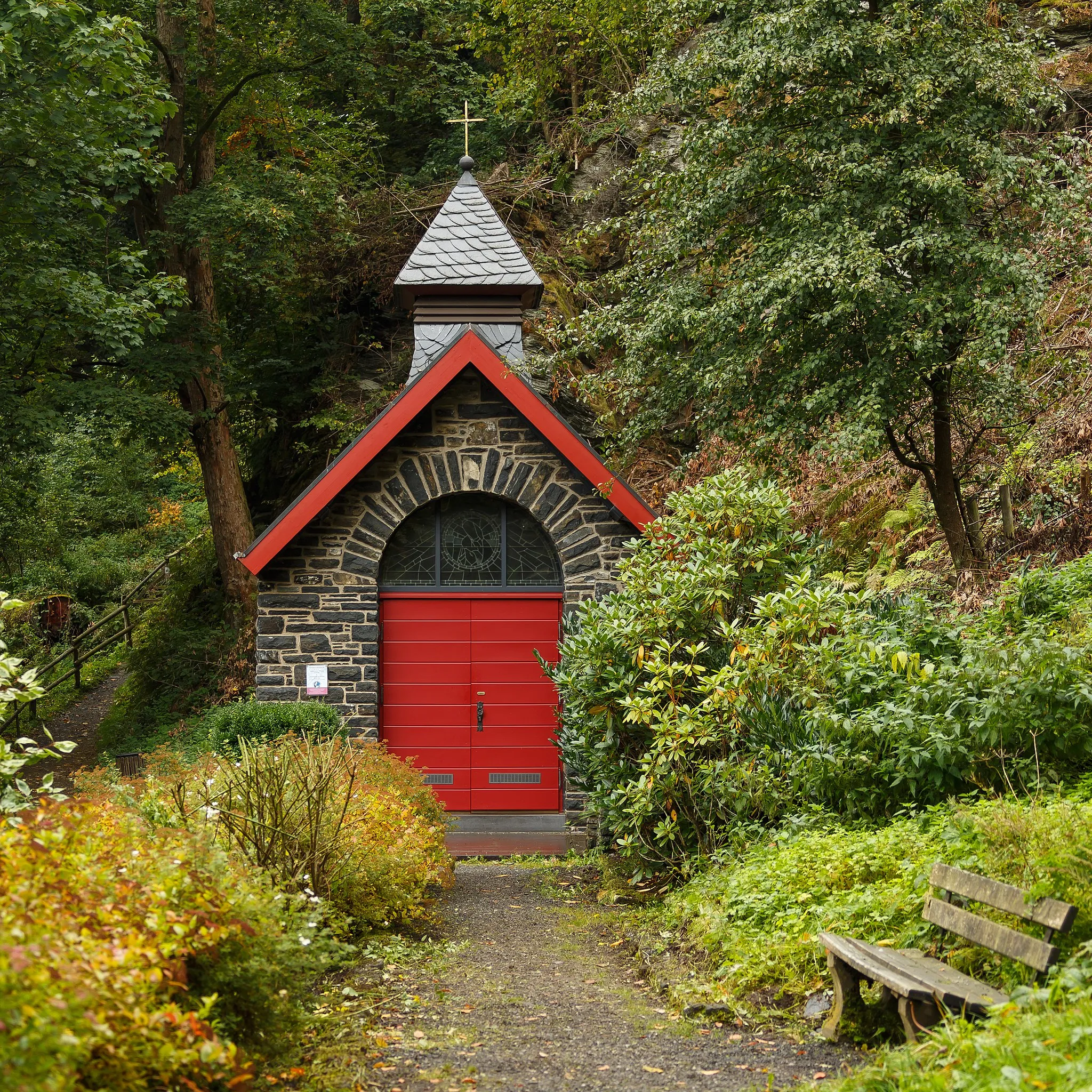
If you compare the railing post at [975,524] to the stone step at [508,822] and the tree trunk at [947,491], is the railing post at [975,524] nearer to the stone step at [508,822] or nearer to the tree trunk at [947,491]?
the tree trunk at [947,491]

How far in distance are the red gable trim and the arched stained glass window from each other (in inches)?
40.2

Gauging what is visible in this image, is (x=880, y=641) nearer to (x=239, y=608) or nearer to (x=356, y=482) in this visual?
(x=356, y=482)

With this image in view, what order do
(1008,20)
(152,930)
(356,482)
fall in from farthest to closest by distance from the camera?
1. (356,482)
2. (1008,20)
3. (152,930)

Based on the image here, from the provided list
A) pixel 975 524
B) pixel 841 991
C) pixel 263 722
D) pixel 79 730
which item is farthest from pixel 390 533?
pixel 79 730

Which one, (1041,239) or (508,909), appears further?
(1041,239)

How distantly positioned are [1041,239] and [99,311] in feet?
34.5

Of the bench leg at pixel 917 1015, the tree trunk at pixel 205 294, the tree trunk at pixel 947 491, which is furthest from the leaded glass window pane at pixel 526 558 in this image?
the bench leg at pixel 917 1015

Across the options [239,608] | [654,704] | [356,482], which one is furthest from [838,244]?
[239,608]

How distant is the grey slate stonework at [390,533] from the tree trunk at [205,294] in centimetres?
534

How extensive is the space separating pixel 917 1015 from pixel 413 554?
9.13 metres

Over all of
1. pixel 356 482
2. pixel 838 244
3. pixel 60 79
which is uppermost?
pixel 60 79

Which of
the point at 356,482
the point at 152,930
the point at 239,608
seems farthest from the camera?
the point at 239,608

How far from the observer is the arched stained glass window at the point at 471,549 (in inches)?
512

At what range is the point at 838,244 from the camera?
32.4ft
